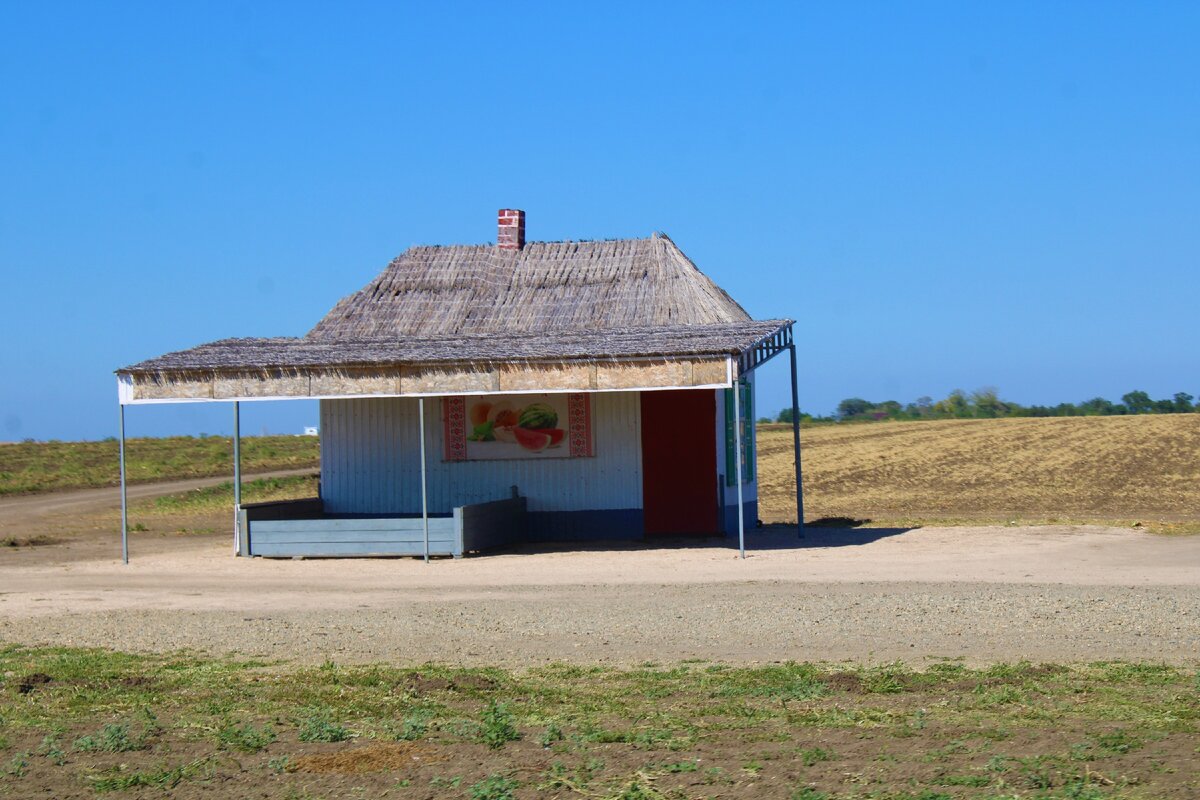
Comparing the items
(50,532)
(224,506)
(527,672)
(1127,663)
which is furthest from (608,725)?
(224,506)

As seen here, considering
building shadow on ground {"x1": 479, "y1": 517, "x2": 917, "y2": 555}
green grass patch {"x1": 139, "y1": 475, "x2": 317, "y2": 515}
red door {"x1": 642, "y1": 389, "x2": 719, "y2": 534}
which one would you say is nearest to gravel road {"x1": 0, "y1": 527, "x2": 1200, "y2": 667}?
building shadow on ground {"x1": 479, "y1": 517, "x2": 917, "y2": 555}

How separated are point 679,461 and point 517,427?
2.53 m

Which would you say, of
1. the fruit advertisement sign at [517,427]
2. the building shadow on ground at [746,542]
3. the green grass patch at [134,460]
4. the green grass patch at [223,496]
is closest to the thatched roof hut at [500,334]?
the fruit advertisement sign at [517,427]

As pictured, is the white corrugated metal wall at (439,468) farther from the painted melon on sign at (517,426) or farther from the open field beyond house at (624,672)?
the open field beyond house at (624,672)

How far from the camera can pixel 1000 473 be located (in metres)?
37.2

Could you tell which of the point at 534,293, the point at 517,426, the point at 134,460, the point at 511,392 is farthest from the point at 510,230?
the point at 134,460

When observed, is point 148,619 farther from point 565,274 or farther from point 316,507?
point 565,274

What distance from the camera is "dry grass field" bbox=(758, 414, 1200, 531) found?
1113 inches

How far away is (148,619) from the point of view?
14.1 meters

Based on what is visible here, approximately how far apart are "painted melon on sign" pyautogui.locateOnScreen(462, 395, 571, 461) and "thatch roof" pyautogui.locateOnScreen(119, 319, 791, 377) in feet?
3.41

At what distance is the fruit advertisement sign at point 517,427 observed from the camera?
2214 centimetres

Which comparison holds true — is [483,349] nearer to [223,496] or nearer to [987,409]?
[223,496]

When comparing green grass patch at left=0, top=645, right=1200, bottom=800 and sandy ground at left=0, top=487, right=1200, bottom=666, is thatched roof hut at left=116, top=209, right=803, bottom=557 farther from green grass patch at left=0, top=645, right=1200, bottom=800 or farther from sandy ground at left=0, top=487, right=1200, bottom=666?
green grass patch at left=0, top=645, right=1200, bottom=800

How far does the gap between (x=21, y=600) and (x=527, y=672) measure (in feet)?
27.3
